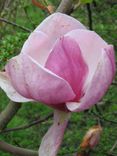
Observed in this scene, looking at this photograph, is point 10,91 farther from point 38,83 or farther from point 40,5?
point 40,5

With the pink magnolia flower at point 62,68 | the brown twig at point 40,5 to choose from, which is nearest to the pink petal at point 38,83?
Answer: the pink magnolia flower at point 62,68

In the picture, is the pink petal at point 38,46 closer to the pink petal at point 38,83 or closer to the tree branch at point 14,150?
the pink petal at point 38,83

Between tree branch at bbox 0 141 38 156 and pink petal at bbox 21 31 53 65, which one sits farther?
tree branch at bbox 0 141 38 156

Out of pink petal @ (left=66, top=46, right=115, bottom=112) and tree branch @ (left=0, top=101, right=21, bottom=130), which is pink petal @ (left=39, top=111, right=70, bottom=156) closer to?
pink petal @ (left=66, top=46, right=115, bottom=112)

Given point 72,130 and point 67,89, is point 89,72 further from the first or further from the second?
point 72,130

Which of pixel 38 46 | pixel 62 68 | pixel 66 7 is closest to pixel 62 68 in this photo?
pixel 62 68

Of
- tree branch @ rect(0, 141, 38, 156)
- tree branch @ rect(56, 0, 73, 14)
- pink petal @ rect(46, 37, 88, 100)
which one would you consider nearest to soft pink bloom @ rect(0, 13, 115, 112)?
pink petal @ rect(46, 37, 88, 100)

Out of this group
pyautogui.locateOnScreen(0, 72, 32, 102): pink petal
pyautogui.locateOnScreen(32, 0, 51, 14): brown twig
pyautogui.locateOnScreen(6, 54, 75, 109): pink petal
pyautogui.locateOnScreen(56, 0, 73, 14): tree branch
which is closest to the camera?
pyautogui.locateOnScreen(6, 54, 75, 109): pink petal
